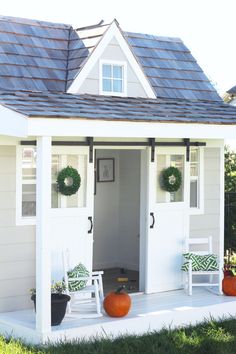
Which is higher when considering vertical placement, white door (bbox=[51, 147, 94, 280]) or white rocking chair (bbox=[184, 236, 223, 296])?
white door (bbox=[51, 147, 94, 280])

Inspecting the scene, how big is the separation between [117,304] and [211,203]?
3.50 metres

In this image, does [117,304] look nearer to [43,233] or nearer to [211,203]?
[43,233]

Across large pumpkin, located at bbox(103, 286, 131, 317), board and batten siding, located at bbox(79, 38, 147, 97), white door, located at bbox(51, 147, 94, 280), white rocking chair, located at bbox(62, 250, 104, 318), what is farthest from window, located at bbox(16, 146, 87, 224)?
large pumpkin, located at bbox(103, 286, 131, 317)

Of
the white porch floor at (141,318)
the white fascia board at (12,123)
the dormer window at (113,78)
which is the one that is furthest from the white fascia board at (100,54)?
the white porch floor at (141,318)

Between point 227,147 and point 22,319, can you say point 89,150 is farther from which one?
point 227,147

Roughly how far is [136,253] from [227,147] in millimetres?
6387

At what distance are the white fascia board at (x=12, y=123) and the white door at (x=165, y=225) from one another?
125 inches

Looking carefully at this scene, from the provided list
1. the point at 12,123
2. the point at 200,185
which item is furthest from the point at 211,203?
the point at 12,123

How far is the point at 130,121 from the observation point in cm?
1138

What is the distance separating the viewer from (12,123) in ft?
34.6

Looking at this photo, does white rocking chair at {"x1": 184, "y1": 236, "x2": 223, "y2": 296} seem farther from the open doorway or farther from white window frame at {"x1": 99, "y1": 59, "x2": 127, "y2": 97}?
white window frame at {"x1": 99, "y1": 59, "x2": 127, "y2": 97}

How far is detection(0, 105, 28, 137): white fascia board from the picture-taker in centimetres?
1031

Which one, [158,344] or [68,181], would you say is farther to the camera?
[68,181]

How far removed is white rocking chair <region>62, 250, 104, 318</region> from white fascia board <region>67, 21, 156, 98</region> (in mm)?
2668
